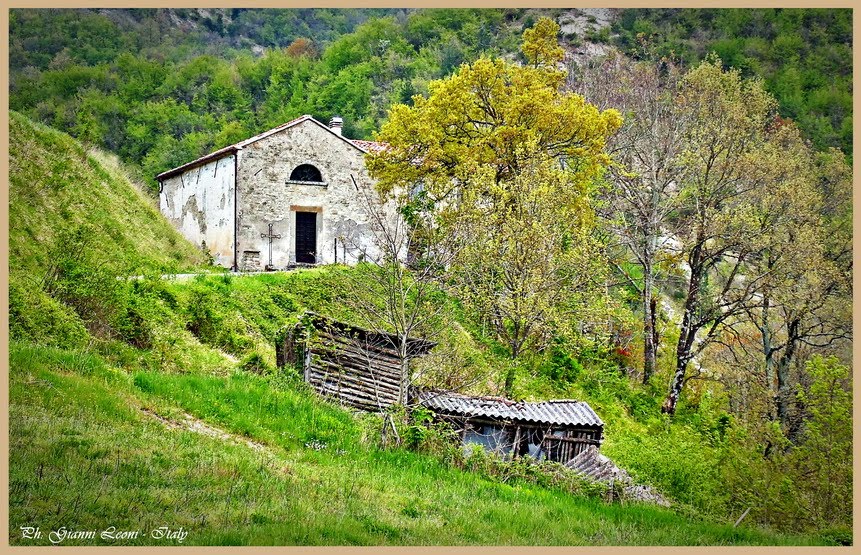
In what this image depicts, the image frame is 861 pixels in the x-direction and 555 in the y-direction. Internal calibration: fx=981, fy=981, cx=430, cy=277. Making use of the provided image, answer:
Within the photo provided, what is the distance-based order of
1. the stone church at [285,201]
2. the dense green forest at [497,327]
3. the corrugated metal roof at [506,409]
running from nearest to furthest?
the dense green forest at [497,327] < the corrugated metal roof at [506,409] < the stone church at [285,201]

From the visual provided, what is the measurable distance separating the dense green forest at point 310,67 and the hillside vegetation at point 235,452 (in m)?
37.7

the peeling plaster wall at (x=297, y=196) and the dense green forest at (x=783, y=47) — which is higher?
the dense green forest at (x=783, y=47)

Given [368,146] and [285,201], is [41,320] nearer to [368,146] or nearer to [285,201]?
[285,201]

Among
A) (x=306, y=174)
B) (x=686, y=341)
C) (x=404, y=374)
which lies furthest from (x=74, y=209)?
(x=686, y=341)

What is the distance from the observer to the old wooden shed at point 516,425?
20.0 metres

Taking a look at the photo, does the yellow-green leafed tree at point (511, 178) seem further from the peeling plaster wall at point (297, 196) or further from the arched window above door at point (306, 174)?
the arched window above door at point (306, 174)

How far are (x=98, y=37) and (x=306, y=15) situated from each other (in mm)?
32479

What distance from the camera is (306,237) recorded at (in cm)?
3516

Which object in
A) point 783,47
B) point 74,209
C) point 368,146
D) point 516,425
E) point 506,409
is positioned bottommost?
point 516,425

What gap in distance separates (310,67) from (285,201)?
4715 cm

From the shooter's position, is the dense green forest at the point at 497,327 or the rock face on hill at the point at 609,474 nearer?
the dense green forest at the point at 497,327

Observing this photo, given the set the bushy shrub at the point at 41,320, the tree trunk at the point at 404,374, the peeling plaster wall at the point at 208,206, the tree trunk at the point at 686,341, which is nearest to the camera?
the bushy shrub at the point at 41,320

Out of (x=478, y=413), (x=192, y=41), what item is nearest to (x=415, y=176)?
(x=478, y=413)

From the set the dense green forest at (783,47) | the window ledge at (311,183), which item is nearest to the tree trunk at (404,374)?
the window ledge at (311,183)
